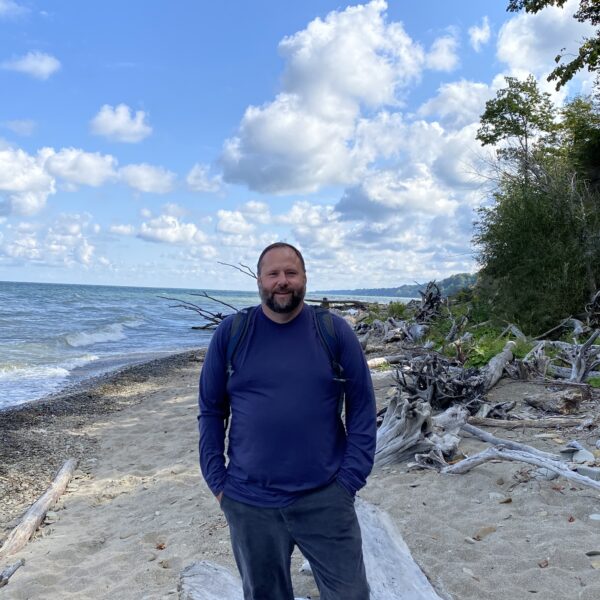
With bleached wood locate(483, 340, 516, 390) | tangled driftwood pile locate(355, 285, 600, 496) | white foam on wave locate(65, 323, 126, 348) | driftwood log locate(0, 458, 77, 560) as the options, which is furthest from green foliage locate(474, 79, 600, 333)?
white foam on wave locate(65, 323, 126, 348)

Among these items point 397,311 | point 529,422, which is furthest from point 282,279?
point 397,311

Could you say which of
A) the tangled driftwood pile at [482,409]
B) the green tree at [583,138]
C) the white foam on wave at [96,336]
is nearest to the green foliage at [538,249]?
the tangled driftwood pile at [482,409]

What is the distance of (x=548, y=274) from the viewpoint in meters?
14.4

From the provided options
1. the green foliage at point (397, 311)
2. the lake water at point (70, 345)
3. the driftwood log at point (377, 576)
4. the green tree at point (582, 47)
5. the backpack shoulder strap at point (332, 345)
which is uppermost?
the green tree at point (582, 47)

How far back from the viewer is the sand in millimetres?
3908

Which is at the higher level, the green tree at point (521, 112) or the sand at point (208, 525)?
the green tree at point (521, 112)

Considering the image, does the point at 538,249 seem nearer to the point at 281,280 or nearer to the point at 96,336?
the point at 281,280

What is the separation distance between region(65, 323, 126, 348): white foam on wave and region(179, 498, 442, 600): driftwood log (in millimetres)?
20841

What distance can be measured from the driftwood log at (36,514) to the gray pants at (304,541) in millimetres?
3351

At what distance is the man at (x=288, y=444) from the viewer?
2.48m

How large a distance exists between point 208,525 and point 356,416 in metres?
3.09

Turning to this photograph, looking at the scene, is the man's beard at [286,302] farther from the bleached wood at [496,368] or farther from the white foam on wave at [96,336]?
the white foam on wave at [96,336]

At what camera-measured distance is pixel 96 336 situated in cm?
2570

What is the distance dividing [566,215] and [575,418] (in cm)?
923
